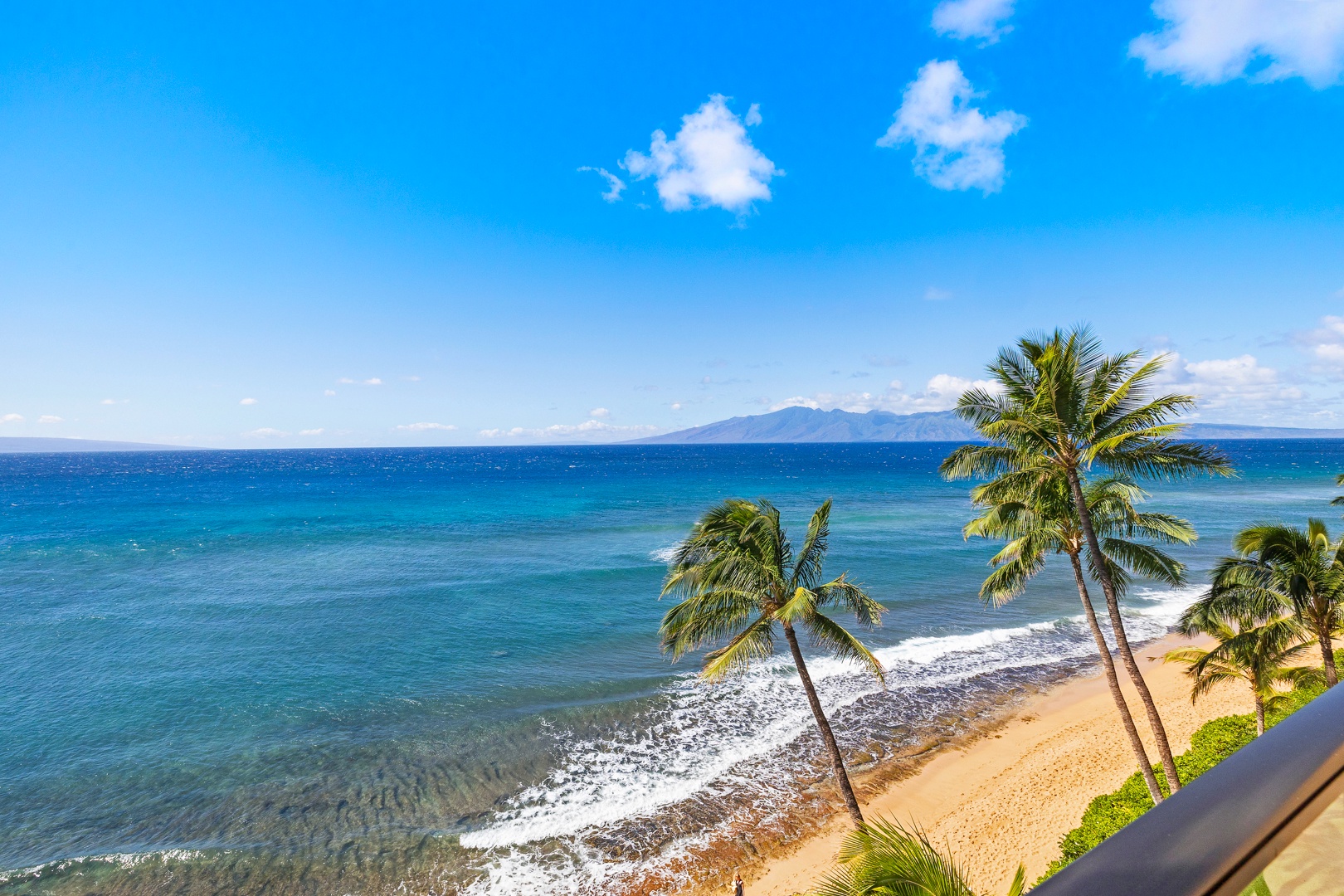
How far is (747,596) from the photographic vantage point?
47.9 feet

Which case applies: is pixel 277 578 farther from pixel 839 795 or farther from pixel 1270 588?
pixel 1270 588

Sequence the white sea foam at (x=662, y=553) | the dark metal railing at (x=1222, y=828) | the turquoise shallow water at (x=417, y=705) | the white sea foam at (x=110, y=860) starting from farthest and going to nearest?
the white sea foam at (x=662, y=553) < the turquoise shallow water at (x=417, y=705) < the white sea foam at (x=110, y=860) < the dark metal railing at (x=1222, y=828)

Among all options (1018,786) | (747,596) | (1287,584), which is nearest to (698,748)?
(1018,786)

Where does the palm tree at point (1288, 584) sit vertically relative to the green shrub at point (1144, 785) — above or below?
above

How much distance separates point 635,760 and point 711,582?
1146 centimetres

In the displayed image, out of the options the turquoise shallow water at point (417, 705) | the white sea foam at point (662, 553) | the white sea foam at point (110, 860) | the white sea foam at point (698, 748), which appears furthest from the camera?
the white sea foam at point (662, 553)

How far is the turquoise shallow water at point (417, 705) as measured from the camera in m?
18.4

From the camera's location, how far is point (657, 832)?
1870 centimetres

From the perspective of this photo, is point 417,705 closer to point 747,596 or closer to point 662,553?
point 747,596

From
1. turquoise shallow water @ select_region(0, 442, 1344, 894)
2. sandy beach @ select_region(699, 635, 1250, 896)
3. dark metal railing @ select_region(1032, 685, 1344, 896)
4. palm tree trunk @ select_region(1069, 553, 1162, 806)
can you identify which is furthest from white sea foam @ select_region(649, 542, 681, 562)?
dark metal railing @ select_region(1032, 685, 1344, 896)

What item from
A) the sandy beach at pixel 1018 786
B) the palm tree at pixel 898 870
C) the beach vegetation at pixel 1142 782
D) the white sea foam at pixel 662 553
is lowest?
the sandy beach at pixel 1018 786

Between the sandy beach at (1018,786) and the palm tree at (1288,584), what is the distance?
8.06 m

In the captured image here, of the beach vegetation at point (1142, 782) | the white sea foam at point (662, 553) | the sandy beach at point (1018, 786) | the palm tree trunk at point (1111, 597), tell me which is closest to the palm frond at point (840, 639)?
the sandy beach at point (1018, 786)

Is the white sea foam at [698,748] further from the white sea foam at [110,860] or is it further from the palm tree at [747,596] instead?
the white sea foam at [110,860]
